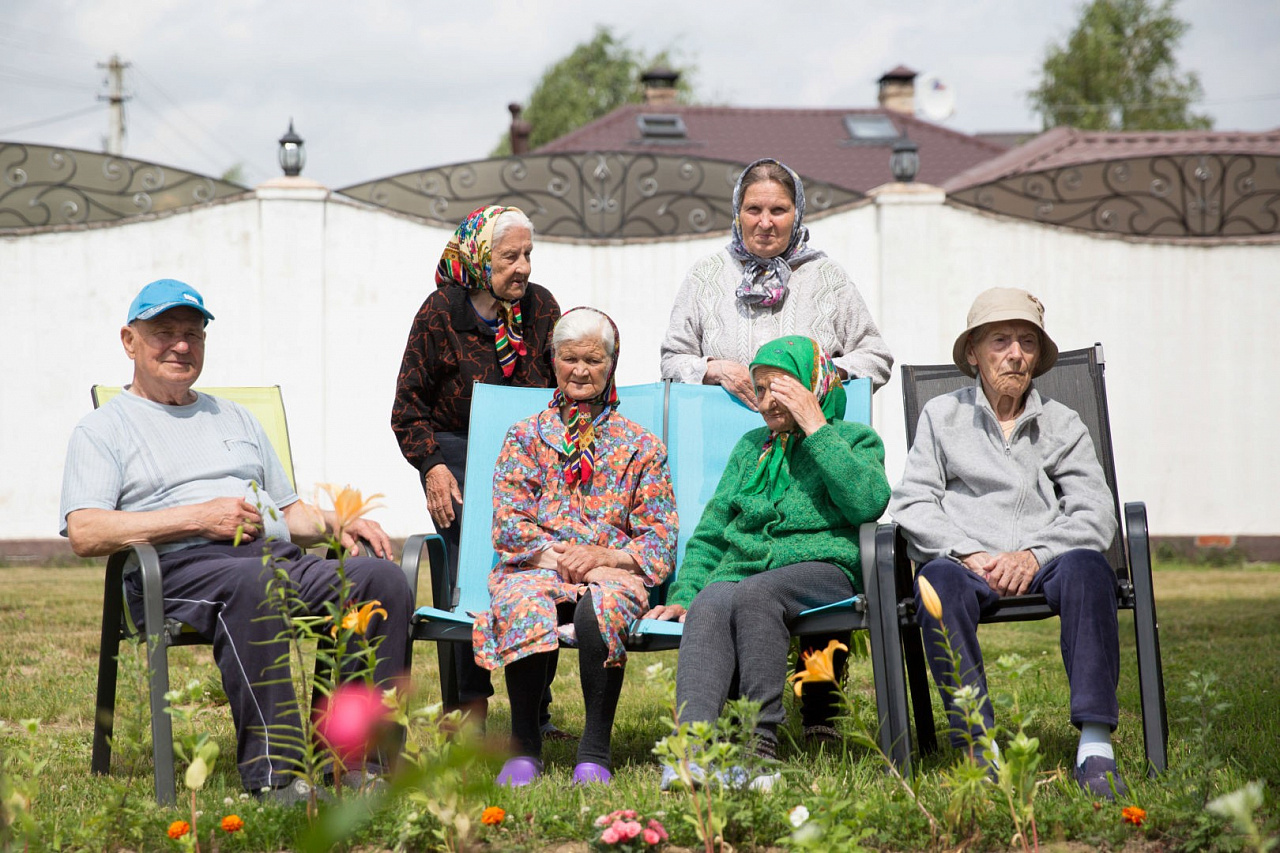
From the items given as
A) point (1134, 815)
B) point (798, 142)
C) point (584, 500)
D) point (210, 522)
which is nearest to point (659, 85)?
point (798, 142)

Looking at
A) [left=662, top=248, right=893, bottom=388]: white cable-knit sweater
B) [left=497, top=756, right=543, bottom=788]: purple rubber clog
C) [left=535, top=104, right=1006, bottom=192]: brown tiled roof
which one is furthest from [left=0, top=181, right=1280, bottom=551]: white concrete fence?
[left=535, top=104, right=1006, bottom=192]: brown tiled roof

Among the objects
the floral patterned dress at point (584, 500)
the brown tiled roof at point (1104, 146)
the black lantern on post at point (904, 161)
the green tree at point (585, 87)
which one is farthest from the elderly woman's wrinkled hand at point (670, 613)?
the green tree at point (585, 87)

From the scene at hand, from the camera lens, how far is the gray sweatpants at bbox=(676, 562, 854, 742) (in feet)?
9.78

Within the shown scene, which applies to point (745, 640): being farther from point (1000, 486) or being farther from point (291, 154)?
point (291, 154)

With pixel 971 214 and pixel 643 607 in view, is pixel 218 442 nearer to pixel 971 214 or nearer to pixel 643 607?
pixel 643 607

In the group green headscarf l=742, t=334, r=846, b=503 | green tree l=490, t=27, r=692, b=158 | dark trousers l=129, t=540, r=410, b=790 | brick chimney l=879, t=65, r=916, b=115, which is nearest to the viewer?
dark trousers l=129, t=540, r=410, b=790

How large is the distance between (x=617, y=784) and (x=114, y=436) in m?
1.67

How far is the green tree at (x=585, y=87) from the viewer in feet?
106

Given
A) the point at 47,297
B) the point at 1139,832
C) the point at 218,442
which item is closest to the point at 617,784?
the point at 1139,832

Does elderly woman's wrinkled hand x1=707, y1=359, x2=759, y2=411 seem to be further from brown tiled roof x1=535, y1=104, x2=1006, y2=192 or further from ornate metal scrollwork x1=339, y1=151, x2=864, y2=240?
brown tiled roof x1=535, y1=104, x2=1006, y2=192

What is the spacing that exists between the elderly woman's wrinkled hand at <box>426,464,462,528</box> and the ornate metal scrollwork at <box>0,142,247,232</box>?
571 centimetres

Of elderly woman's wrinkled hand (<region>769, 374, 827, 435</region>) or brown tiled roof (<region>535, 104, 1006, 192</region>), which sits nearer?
elderly woman's wrinkled hand (<region>769, 374, 827, 435</region>)

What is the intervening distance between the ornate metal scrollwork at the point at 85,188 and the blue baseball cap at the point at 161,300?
5743 mm

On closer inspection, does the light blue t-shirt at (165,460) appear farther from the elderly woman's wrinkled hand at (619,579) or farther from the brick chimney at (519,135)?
the brick chimney at (519,135)
